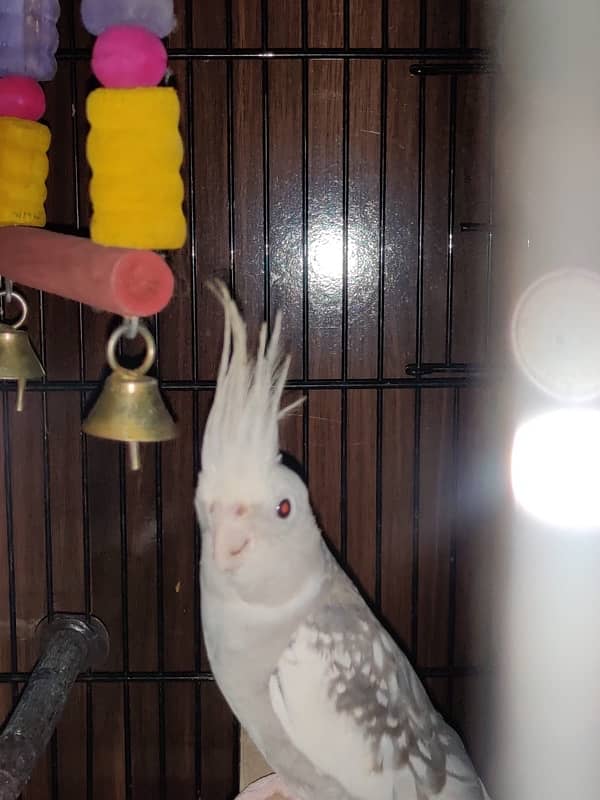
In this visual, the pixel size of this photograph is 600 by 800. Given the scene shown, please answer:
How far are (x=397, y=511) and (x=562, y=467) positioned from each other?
1.40ft

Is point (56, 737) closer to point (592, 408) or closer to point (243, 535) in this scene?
point (243, 535)

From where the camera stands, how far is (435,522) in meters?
1.48

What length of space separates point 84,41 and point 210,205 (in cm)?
32

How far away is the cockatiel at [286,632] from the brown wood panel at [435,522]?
1.22 ft

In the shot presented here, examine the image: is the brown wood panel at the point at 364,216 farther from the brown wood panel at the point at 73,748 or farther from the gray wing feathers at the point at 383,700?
the brown wood panel at the point at 73,748

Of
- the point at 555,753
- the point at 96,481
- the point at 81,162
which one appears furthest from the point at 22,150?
the point at 555,753

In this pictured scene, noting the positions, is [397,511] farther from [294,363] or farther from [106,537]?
[106,537]

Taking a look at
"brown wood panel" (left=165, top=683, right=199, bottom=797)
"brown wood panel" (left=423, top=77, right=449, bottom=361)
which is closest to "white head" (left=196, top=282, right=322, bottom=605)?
"brown wood panel" (left=423, top=77, right=449, bottom=361)

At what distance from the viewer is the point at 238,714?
1.12 meters

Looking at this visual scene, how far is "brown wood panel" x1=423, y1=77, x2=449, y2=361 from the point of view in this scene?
1.36m

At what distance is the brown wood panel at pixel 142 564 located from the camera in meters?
1.45

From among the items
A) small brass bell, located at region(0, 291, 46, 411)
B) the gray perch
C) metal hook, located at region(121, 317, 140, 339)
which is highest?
metal hook, located at region(121, 317, 140, 339)

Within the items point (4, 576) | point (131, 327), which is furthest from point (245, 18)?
point (4, 576)

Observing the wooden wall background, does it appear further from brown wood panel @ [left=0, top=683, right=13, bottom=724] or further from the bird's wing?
the bird's wing
